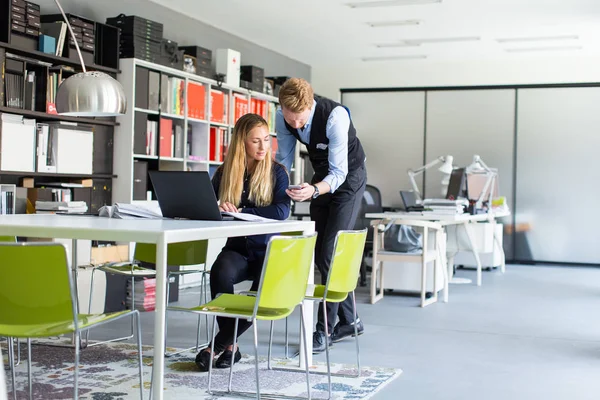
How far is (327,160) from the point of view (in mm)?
3959

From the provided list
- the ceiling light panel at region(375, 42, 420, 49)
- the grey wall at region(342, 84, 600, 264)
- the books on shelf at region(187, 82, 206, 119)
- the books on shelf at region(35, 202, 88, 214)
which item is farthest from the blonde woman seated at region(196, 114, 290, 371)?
the grey wall at region(342, 84, 600, 264)

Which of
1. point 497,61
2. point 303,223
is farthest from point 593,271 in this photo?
point 303,223

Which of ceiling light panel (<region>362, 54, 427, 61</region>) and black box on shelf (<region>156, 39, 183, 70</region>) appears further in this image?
ceiling light panel (<region>362, 54, 427, 61</region>)

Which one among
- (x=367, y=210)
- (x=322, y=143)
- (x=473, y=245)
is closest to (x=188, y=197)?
(x=322, y=143)

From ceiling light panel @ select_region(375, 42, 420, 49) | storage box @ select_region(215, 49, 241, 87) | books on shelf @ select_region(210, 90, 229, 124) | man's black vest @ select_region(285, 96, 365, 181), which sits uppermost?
ceiling light panel @ select_region(375, 42, 420, 49)

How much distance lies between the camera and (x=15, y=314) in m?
2.21

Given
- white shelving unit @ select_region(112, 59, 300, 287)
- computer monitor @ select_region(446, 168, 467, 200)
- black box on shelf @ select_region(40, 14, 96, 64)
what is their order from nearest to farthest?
black box on shelf @ select_region(40, 14, 96, 64) < white shelving unit @ select_region(112, 59, 300, 287) < computer monitor @ select_region(446, 168, 467, 200)

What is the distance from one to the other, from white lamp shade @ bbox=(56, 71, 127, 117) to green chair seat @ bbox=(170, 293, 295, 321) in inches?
40.6

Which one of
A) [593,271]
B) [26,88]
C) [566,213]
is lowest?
[593,271]

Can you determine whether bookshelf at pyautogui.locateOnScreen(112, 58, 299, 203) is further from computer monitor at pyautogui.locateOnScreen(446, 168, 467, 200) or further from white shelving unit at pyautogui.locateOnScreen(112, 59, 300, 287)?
computer monitor at pyautogui.locateOnScreen(446, 168, 467, 200)

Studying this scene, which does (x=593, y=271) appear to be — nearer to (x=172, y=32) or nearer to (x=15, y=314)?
(x=172, y=32)

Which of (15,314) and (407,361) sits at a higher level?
(15,314)

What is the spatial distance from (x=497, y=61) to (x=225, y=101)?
13.5ft

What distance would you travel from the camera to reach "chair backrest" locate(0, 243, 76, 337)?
2129 mm
